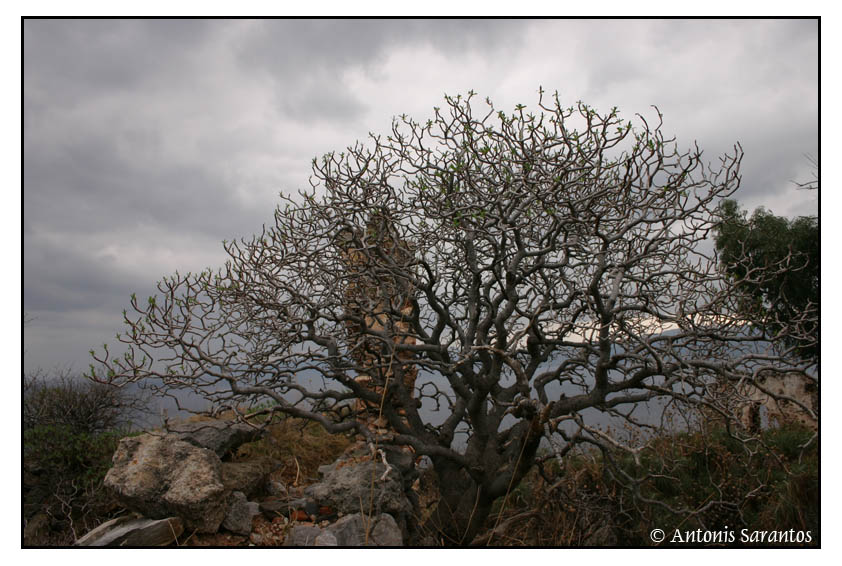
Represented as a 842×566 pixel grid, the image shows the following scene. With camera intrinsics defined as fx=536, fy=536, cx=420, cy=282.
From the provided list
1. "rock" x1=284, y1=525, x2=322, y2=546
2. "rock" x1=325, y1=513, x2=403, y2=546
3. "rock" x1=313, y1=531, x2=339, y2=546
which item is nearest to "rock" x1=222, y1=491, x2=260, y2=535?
Answer: "rock" x1=284, y1=525, x2=322, y2=546

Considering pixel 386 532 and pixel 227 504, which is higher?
pixel 227 504

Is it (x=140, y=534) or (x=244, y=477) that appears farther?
(x=244, y=477)

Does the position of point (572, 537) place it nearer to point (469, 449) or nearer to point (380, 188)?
point (469, 449)

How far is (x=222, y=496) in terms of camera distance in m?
5.98

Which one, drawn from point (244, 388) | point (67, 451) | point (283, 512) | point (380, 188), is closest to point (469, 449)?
point (283, 512)

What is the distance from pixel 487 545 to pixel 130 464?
4.11 m

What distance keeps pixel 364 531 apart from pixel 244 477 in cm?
181

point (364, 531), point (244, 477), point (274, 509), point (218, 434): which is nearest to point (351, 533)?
point (364, 531)

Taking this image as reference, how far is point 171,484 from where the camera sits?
5801 mm

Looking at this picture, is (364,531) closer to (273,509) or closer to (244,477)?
(273,509)

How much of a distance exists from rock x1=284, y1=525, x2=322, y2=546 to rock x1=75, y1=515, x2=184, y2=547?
1168mm

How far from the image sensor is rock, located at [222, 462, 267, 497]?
6.56 m

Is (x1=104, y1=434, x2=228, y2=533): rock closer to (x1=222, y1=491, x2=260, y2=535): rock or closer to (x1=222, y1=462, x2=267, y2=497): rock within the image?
(x1=222, y1=491, x2=260, y2=535): rock

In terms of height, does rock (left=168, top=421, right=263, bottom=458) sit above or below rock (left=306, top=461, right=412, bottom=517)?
above
